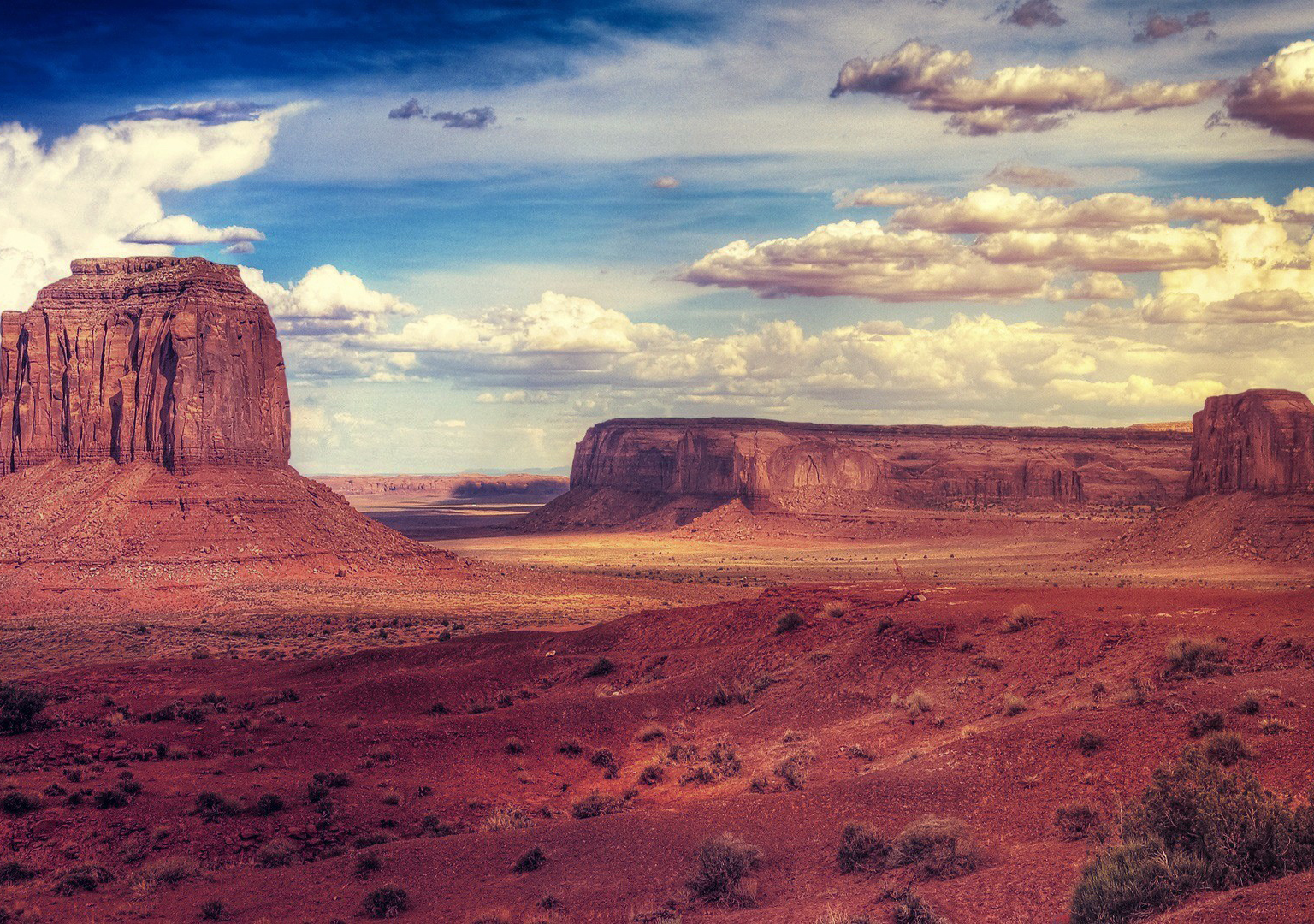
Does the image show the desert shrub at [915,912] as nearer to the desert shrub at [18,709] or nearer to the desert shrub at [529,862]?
the desert shrub at [529,862]

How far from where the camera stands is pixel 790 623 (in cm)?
2603

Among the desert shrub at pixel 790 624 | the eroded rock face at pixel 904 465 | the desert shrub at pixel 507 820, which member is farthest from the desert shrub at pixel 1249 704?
the eroded rock face at pixel 904 465

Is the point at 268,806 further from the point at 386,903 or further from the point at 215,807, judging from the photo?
the point at 386,903

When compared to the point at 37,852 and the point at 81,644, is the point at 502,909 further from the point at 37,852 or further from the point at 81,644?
the point at 81,644

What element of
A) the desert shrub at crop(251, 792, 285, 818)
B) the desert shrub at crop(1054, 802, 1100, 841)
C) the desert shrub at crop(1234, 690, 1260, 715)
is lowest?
the desert shrub at crop(251, 792, 285, 818)

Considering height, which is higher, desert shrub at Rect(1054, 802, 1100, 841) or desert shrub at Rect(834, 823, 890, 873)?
desert shrub at Rect(1054, 802, 1100, 841)

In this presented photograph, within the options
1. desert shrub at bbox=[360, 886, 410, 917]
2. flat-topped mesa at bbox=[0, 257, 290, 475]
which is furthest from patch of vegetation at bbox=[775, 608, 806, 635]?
flat-topped mesa at bbox=[0, 257, 290, 475]

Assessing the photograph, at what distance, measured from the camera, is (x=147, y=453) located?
56.0m

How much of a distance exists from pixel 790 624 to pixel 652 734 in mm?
5986

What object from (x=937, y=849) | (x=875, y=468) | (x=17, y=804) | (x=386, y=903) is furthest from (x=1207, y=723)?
(x=875, y=468)

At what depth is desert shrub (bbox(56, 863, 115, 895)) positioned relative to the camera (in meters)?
13.6

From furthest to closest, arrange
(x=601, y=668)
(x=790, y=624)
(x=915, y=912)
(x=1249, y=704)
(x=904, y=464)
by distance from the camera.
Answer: (x=904, y=464), (x=601, y=668), (x=790, y=624), (x=1249, y=704), (x=915, y=912)

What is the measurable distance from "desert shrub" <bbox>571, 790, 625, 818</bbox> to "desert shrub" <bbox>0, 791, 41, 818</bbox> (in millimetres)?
8124

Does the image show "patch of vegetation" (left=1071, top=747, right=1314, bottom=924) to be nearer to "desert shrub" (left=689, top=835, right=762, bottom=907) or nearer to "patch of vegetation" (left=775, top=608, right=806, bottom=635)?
"desert shrub" (left=689, top=835, right=762, bottom=907)
